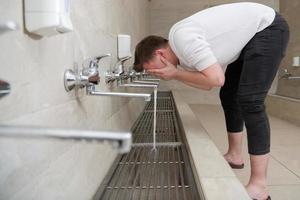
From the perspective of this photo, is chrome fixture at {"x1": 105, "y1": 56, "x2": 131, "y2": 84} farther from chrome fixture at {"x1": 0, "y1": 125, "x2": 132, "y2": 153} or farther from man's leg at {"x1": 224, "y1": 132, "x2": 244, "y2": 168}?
chrome fixture at {"x1": 0, "y1": 125, "x2": 132, "y2": 153}

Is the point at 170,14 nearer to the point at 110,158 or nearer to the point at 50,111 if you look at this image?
the point at 110,158

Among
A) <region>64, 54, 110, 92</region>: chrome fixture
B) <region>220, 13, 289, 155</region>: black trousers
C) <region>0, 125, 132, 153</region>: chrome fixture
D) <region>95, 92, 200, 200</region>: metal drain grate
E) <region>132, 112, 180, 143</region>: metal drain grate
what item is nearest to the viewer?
<region>0, 125, 132, 153</region>: chrome fixture

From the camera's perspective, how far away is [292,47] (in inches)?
137

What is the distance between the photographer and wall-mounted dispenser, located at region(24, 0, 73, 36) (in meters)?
0.52

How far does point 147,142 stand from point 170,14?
296 centimetres

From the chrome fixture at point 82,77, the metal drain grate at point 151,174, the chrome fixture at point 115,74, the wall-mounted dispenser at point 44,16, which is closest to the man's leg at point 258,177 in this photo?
the metal drain grate at point 151,174

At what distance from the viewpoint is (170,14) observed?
412 cm

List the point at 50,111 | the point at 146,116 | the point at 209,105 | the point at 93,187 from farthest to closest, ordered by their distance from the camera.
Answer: the point at 209,105
the point at 146,116
the point at 93,187
the point at 50,111

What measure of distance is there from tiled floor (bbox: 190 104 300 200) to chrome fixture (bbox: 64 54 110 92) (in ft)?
2.91

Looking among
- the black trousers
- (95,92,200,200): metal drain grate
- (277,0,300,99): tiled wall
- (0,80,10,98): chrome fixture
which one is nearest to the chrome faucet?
(95,92,200,200): metal drain grate

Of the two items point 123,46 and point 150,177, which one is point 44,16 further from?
point 123,46

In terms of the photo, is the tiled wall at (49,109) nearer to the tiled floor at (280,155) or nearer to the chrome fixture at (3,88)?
the chrome fixture at (3,88)

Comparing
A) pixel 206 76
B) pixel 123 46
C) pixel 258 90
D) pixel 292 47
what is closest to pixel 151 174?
pixel 206 76

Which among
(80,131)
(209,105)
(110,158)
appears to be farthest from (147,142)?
(209,105)
